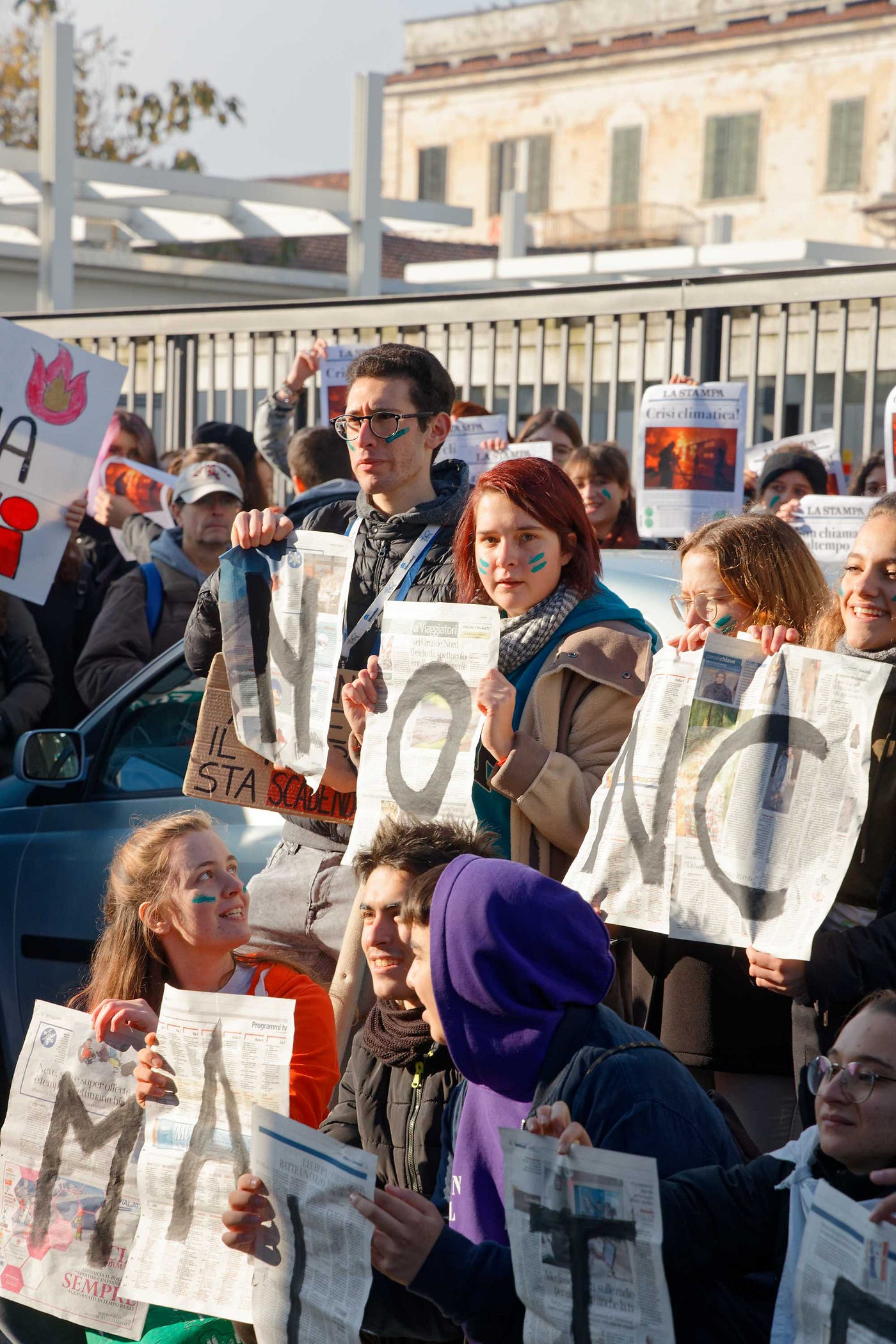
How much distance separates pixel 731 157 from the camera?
43.1m

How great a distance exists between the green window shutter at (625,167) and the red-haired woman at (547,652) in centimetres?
4326

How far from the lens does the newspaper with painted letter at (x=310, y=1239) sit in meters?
2.65

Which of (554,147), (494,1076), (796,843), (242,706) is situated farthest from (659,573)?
(554,147)

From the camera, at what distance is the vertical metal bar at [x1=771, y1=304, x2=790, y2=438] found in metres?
7.15

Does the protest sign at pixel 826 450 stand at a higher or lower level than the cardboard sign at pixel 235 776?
higher

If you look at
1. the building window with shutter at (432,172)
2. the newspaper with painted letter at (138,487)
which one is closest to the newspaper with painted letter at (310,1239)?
the newspaper with painted letter at (138,487)

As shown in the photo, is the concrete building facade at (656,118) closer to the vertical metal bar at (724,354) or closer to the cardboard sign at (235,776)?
the vertical metal bar at (724,354)

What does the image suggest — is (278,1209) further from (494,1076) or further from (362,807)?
(362,807)

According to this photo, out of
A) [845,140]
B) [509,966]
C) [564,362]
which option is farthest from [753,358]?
[845,140]

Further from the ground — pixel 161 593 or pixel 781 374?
pixel 781 374

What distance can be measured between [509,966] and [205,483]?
141 inches

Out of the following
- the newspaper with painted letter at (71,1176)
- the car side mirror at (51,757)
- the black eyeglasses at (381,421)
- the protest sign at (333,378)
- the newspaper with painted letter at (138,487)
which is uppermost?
the protest sign at (333,378)

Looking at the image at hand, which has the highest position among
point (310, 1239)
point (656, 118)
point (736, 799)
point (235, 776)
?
point (656, 118)

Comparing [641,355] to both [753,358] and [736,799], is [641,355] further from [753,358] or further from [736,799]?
[736,799]
